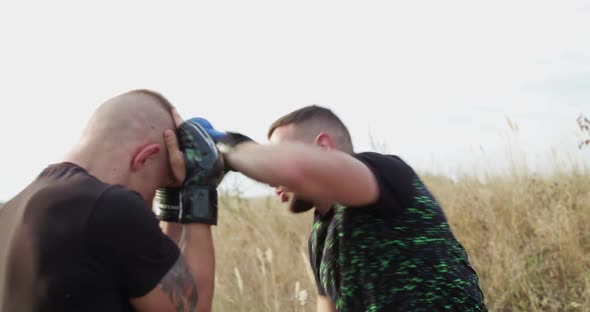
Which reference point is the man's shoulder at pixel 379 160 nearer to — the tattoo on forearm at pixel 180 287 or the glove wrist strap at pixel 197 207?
the glove wrist strap at pixel 197 207

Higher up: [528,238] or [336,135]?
[336,135]

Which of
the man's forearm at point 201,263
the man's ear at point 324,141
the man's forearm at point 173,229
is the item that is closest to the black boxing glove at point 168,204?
the man's forearm at point 173,229

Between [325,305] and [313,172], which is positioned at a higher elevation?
[313,172]

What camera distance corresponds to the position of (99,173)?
2199mm

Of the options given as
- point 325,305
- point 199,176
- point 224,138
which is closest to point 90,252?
point 199,176

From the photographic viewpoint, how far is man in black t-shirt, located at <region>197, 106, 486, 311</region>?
214cm

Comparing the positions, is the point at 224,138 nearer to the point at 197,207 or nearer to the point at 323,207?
the point at 197,207

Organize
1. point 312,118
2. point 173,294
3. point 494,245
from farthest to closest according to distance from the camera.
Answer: point 494,245 → point 312,118 → point 173,294

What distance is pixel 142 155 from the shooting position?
2.30 meters

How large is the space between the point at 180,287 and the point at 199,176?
414mm

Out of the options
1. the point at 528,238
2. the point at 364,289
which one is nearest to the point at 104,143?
the point at 364,289

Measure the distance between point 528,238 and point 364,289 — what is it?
3131 mm

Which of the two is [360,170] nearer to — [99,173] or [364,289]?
[364,289]

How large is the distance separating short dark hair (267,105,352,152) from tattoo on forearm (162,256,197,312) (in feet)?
2.63
